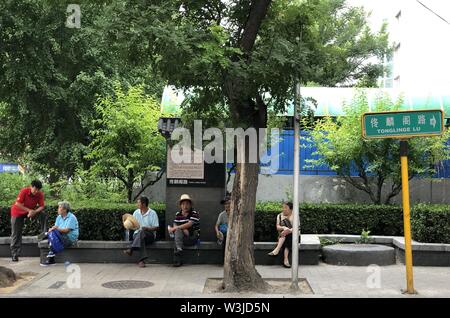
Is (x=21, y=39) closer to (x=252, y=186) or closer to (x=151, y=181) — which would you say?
(x=151, y=181)

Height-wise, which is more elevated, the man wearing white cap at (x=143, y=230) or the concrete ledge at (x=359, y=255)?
the man wearing white cap at (x=143, y=230)

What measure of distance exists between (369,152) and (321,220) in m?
2.10

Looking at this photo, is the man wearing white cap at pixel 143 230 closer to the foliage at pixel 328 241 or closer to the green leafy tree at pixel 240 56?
the green leafy tree at pixel 240 56

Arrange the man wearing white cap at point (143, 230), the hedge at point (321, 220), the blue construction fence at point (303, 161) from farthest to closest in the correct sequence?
the blue construction fence at point (303, 161) < the hedge at point (321, 220) < the man wearing white cap at point (143, 230)

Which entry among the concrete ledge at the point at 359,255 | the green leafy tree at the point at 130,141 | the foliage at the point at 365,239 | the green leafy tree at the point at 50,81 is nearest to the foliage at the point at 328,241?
the foliage at the point at 365,239

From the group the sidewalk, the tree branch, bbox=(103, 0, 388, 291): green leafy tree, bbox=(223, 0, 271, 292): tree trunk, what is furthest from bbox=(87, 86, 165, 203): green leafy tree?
the tree branch

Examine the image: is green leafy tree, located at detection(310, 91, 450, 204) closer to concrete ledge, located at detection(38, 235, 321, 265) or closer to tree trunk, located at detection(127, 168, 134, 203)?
concrete ledge, located at detection(38, 235, 321, 265)

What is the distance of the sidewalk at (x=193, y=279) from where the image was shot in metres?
8.26

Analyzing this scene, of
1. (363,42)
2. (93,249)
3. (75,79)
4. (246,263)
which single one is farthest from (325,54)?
(363,42)

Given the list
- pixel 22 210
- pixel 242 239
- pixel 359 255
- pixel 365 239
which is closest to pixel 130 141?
pixel 22 210

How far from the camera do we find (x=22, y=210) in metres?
11.1

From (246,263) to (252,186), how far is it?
1.25m

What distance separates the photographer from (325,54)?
8656 mm

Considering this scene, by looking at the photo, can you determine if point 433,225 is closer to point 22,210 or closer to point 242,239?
point 242,239
